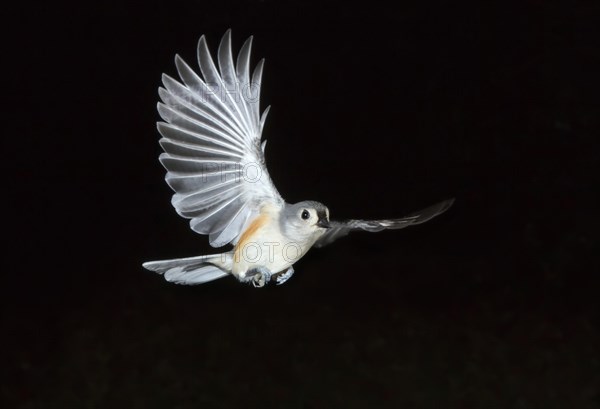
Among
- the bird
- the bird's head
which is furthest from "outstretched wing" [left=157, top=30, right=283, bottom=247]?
the bird's head

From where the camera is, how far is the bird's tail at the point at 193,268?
186 centimetres

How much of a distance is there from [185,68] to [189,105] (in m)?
0.14

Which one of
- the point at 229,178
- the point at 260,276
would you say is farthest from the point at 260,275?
the point at 229,178

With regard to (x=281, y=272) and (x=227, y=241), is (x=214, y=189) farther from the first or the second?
(x=281, y=272)

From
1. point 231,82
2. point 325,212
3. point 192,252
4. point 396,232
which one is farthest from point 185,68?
point 192,252

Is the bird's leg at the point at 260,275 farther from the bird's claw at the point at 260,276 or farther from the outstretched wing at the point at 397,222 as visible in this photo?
the outstretched wing at the point at 397,222

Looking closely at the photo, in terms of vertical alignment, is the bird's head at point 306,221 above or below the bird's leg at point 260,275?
above

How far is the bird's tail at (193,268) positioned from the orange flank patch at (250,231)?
5cm

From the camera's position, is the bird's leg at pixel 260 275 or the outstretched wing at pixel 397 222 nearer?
the outstretched wing at pixel 397 222

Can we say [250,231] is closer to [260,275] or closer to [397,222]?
[260,275]

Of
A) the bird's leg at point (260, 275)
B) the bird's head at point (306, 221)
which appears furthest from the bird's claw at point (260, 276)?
the bird's head at point (306, 221)

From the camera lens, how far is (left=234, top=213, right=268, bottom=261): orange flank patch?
1.79 m

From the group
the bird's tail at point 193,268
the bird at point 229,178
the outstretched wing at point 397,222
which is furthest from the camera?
the bird's tail at point 193,268

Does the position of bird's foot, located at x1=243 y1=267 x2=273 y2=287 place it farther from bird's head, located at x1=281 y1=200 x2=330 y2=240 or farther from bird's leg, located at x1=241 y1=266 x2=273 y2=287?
bird's head, located at x1=281 y1=200 x2=330 y2=240
